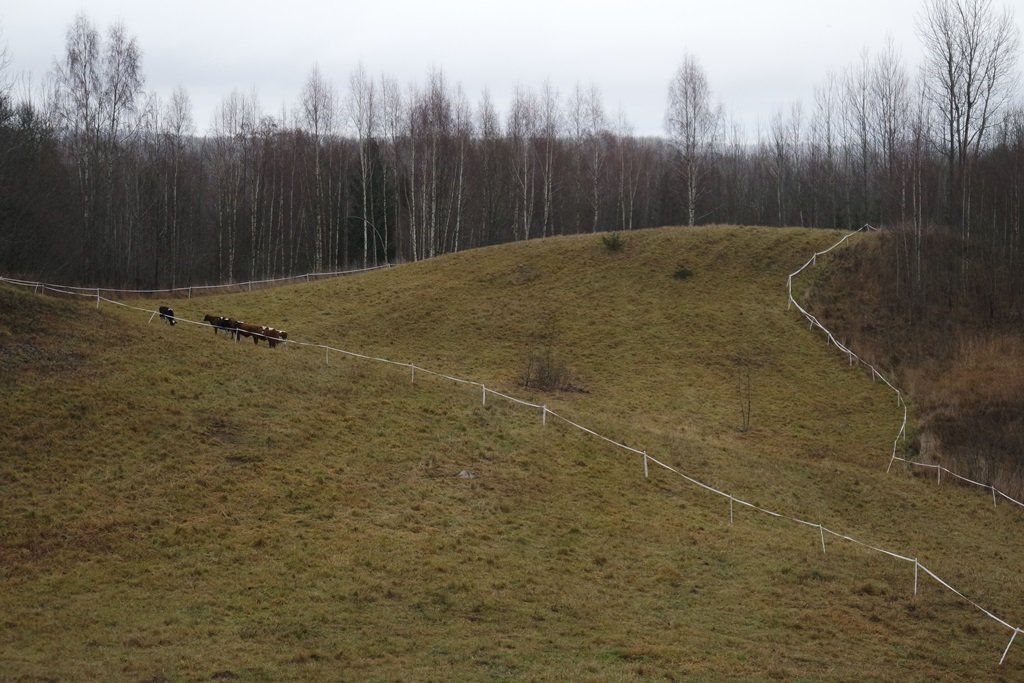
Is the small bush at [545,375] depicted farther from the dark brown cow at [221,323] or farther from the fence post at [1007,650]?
the fence post at [1007,650]

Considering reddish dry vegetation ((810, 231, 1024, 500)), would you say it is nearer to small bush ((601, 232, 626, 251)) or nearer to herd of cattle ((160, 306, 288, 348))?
small bush ((601, 232, 626, 251))

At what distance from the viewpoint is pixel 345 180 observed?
69.6 meters

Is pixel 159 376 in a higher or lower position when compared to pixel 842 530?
higher

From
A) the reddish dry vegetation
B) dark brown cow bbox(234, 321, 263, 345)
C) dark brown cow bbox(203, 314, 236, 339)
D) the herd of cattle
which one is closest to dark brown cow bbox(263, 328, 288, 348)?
the herd of cattle

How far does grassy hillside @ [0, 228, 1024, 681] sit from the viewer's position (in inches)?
544

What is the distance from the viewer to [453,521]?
19.9m

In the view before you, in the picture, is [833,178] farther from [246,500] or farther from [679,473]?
[246,500]

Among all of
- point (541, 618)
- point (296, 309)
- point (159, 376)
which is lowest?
point (541, 618)

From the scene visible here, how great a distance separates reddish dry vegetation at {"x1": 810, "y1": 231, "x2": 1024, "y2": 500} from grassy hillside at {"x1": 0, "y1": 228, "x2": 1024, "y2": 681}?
1.91 metres

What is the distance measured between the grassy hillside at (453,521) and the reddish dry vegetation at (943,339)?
1905 millimetres

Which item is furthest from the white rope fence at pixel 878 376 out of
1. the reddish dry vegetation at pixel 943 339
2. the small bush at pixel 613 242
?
the small bush at pixel 613 242

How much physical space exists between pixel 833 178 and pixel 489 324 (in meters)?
48.4

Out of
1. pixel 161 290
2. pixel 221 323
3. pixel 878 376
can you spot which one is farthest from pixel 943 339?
pixel 161 290

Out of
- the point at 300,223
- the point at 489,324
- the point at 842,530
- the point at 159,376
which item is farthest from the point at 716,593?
the point at 300,223
